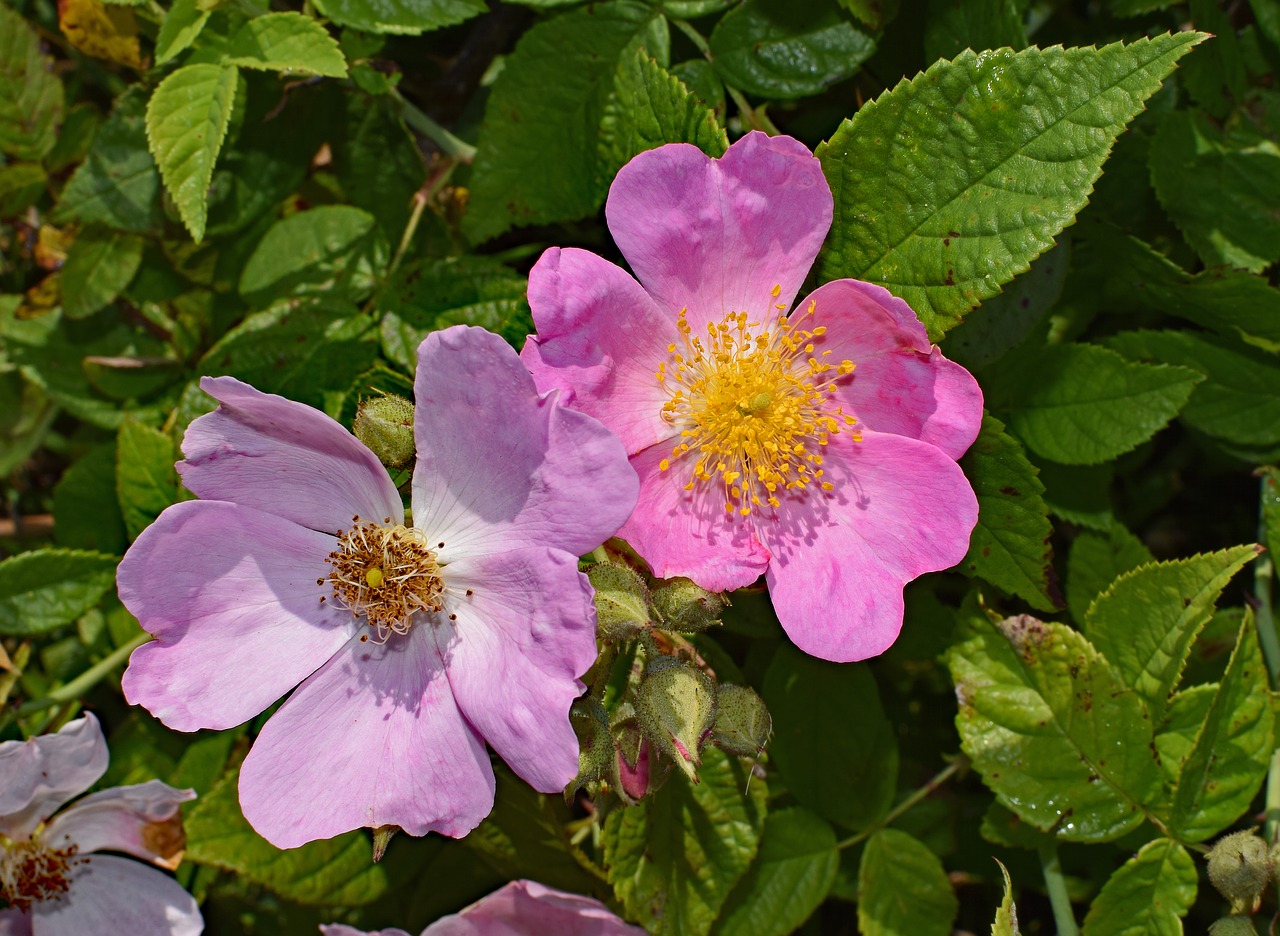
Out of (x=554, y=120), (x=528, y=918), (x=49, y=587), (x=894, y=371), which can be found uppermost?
(x=554, y=120)

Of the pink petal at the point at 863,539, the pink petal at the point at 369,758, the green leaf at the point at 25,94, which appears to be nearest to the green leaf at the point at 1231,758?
the pink petal at the point at 863,539

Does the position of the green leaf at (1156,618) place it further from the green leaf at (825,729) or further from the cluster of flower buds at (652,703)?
the cluster of flower buds at (652,703)

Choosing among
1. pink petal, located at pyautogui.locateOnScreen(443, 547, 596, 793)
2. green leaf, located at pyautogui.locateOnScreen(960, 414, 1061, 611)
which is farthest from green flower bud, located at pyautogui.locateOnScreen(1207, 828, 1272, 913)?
pink petal, located at pyautogui.locateOnScreen(443, 547, 596, 793)

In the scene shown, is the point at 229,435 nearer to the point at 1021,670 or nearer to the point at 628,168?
the point at 628,168

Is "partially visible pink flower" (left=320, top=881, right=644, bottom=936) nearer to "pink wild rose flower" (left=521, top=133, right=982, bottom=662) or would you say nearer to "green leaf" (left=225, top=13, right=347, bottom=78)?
"pink wild rose flower" (left=521, top=133, right=982, bottom=662)

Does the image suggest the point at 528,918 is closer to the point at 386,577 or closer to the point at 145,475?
the point at 386,577

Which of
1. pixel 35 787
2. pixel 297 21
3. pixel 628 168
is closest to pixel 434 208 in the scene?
pixel 297 21

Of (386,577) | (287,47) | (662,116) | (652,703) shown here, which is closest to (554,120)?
(662,116)
